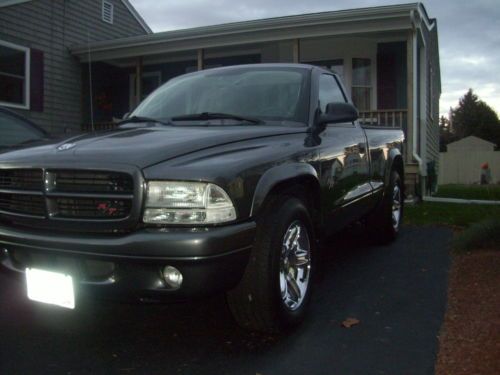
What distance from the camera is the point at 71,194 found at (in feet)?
8.24

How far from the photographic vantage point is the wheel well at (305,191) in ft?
9.60

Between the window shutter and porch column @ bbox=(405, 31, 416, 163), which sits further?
the window shutter

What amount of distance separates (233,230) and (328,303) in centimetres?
148

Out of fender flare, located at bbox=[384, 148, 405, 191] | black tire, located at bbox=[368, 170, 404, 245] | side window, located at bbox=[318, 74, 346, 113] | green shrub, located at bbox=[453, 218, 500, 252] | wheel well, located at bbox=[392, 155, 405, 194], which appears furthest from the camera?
Answer: wheel well, located at bbox=[392, 155, 405, 194]

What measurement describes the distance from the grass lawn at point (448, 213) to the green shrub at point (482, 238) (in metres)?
0.35

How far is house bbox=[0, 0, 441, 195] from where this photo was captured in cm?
969

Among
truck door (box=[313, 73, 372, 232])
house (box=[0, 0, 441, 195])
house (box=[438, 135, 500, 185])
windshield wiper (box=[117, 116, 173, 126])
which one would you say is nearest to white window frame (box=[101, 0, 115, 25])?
house (box=[0, 0, 441, 195])

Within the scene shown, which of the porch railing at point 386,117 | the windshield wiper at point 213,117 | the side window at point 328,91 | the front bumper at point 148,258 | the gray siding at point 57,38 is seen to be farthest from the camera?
the gray siding at point 57,38

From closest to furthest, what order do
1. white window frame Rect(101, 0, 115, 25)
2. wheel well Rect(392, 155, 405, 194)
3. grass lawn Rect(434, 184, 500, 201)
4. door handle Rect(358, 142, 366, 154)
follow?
door handle Rect(358, 142, 366, 154)
wheel well Rect(392, 155, 405, 194)
grass lawn Rect(434, 184, 500, 201)
white window frame Rect(101, 0, 115, 25)

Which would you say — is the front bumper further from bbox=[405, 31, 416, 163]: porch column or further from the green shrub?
bbox=[405, 31, 416, 163]: porch column

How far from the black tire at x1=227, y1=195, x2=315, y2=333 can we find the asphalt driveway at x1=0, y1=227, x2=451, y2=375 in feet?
0.49

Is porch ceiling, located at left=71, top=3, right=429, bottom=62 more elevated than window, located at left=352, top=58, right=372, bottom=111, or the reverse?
porch ceiling, located at left=71, top=3, right=429, bottom=62

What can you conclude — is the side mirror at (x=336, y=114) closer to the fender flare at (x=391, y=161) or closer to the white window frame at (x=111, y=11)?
the fender flare at (x=391, y=161)

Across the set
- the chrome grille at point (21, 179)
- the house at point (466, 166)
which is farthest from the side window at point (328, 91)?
the house at point (466, 166)
